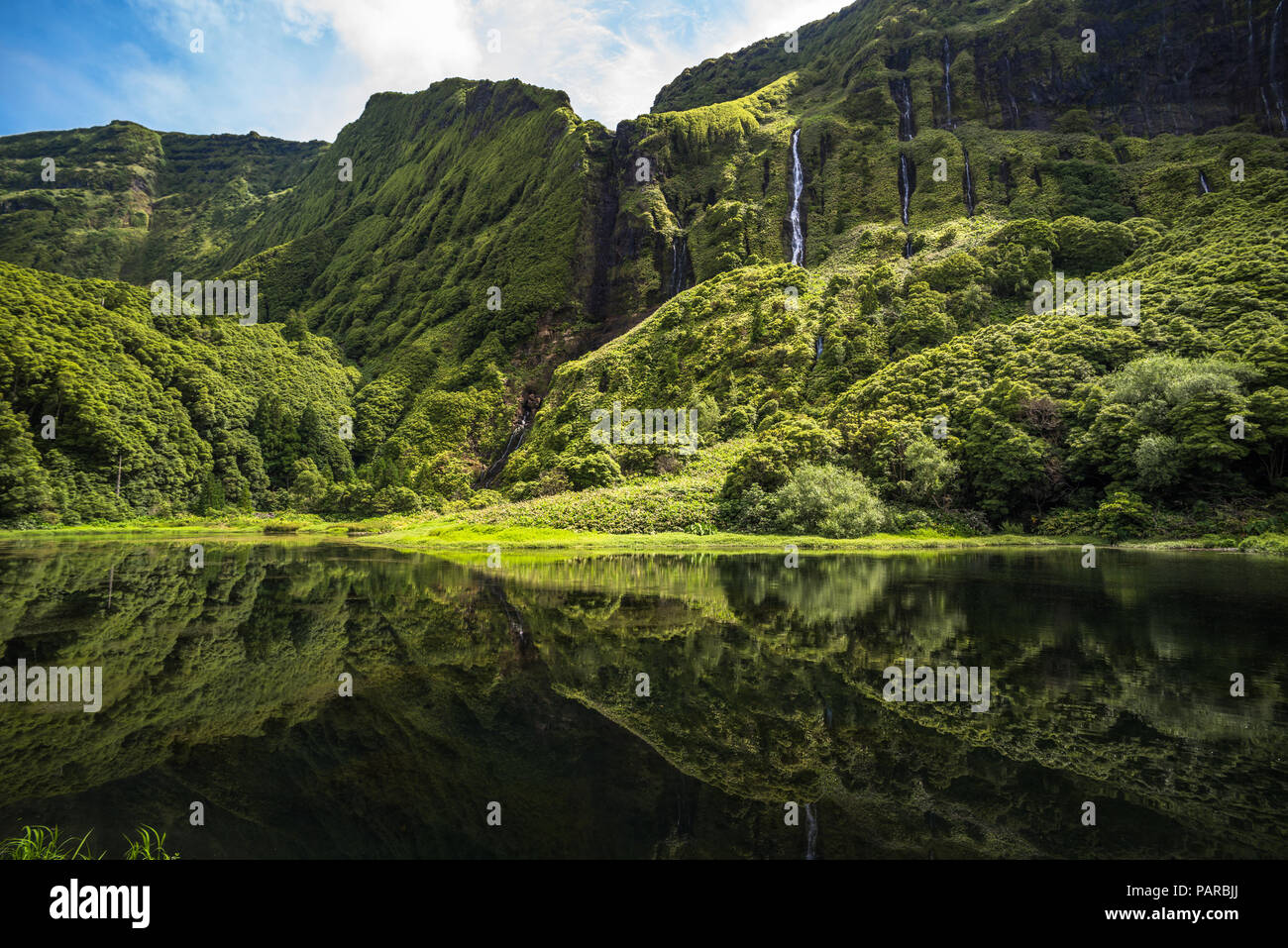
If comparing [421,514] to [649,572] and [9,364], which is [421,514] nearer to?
[9,364]

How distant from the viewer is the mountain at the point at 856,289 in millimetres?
54037

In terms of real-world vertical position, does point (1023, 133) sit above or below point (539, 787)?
above

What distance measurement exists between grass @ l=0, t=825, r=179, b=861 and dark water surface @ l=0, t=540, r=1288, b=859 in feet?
0.61

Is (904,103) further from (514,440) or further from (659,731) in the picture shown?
(659,731)

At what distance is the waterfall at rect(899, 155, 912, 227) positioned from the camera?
107062 millimetres

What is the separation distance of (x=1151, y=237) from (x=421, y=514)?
96039mm

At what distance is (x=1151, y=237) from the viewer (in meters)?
77.5

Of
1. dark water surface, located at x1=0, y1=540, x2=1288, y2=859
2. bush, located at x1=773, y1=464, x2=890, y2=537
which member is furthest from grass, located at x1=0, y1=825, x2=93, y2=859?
bush, located at x1=773, y1=464, x2=890, y2=537

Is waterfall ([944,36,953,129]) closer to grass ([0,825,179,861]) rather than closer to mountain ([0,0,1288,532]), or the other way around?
mountain ([0,0,1288,532])

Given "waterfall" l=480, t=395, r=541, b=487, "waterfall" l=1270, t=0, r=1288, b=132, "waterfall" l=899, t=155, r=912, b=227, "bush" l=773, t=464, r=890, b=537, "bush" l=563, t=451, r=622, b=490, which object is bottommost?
"bush" l=773, t=464, r=890, b=537

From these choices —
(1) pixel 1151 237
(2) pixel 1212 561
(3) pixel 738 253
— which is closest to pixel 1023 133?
(1) pixel 1151 237

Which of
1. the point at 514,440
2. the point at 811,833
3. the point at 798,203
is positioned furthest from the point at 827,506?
the point at 798,203

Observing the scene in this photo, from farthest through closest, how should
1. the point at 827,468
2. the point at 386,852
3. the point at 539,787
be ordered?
the point at 827,468, the point at 539,787, the point at 386,852

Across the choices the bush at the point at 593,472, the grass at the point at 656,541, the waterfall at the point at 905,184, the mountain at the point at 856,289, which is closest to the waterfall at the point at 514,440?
the mountain at the point at 856,289
